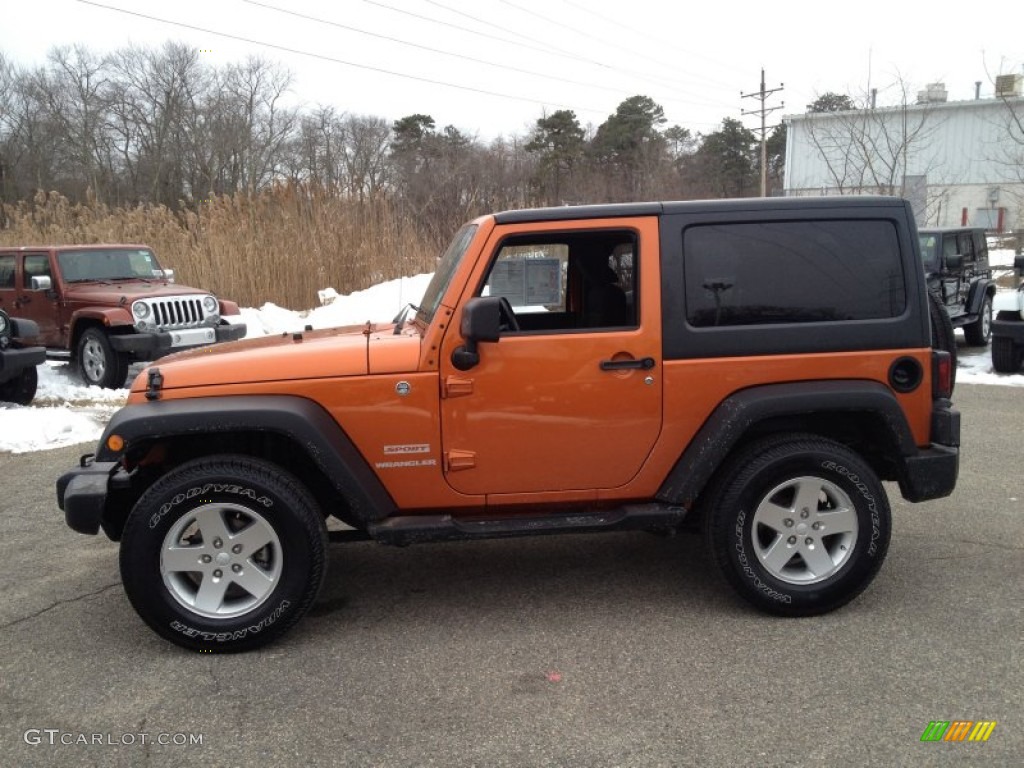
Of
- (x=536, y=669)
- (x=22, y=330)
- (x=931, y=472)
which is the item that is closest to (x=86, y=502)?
(x=536, y=669)

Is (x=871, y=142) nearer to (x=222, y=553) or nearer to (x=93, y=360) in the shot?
(x=93, y=360)

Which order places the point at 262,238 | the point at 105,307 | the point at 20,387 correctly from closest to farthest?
the point at 20,387, the point at 105,307, the point at 262,238

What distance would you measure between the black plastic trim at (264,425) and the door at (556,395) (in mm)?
437

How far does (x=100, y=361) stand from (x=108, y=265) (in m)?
1.77

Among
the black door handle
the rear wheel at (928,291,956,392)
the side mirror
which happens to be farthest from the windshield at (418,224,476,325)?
the rear wheel at (928,291,956,392)

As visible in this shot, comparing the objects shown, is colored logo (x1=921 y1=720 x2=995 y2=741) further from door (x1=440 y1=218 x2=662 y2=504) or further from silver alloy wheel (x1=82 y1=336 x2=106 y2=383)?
silver alloy wheel (x1=82 y1=336 x2=106 y2=383)

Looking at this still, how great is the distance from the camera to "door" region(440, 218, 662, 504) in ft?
12.3

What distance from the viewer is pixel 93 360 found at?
35.9 feet

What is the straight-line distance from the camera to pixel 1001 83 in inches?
731

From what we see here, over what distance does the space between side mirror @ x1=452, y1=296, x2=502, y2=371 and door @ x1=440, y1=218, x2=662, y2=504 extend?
0.06m

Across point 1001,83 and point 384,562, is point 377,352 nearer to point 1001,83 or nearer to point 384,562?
point 384,562

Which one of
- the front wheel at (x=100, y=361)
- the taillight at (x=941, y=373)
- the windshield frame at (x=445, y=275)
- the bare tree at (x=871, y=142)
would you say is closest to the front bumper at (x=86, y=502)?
the windshield frame at (x=445, y=275)

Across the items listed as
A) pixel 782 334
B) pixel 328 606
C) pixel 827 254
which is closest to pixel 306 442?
pixel 328 606

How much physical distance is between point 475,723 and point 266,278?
1408 cm
